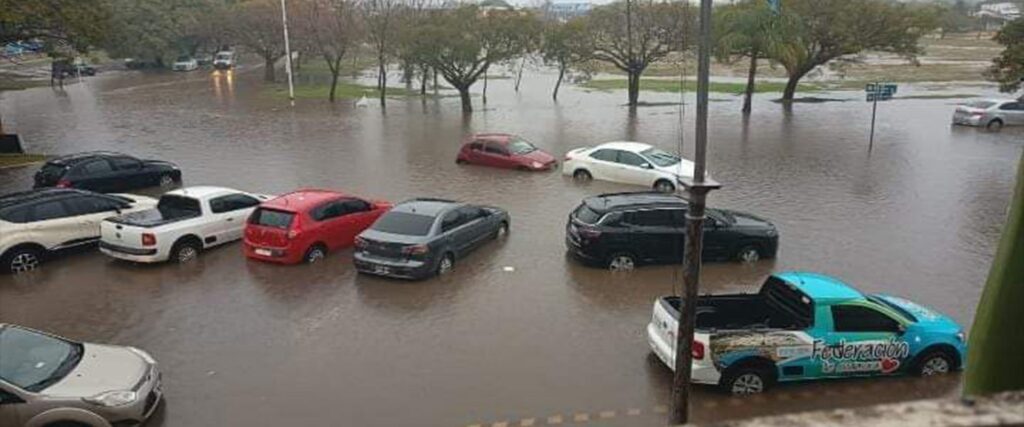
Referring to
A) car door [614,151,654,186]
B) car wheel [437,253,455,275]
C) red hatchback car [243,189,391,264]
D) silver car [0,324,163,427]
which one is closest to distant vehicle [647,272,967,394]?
car wheel [437,253,455,275]

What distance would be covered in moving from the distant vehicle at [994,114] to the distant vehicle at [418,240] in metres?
28.1

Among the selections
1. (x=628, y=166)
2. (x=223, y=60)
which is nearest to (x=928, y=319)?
(x=628, y=166)

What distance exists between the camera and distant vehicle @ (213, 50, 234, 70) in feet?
245

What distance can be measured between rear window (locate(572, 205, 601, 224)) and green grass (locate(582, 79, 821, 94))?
134ft

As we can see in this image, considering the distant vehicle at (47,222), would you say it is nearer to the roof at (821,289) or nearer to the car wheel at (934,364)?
the roof at (821,289)

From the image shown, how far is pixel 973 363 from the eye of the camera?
2.54 m

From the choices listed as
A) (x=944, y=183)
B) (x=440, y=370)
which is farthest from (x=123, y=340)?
(x=944, y=183)

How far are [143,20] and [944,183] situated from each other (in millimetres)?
65959

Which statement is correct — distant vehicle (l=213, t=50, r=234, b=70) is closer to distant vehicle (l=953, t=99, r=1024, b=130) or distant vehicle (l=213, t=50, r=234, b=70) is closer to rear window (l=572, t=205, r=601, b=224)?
distant vehicle (l=953, t=99, r=1024, b=130)

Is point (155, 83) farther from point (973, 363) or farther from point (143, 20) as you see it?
point (973, 363)

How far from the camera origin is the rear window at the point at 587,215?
609 inches

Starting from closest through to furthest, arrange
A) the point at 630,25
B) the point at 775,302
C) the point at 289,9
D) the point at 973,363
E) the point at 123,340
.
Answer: the point at 973,363 < the point at 775,302 < the point at 123,340 < the point at 630,25 < the point at 289,9

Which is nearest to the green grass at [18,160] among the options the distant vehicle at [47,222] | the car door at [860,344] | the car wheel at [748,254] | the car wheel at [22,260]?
the distant vehicle at [47,222]

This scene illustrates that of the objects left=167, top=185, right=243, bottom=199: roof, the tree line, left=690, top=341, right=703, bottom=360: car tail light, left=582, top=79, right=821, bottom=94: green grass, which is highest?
the tree line
